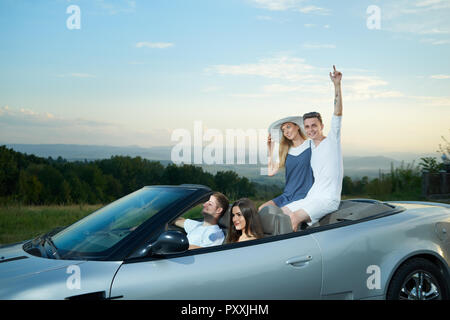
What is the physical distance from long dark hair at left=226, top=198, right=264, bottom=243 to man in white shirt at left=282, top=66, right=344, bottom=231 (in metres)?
0.49

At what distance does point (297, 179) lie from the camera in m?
4.89

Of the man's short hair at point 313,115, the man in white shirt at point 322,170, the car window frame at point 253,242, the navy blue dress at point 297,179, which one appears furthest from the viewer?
the man's short hair at point 313,115

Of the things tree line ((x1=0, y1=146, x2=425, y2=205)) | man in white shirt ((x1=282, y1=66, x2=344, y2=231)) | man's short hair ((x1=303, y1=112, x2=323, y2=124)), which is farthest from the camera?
tree line ((x1=0, y1=146, x2=425, y2=205))

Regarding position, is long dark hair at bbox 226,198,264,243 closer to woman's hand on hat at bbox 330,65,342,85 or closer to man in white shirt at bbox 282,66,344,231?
man in white shirt at bbox 282,66,344,231

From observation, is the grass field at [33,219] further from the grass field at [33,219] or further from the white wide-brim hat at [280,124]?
the white wide-brim hat at [280,124]

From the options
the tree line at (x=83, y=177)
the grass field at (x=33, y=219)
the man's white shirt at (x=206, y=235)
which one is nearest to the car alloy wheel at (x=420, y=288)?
the man's white shirt at (x=206, y=235)

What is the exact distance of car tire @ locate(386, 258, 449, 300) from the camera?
12.5ft

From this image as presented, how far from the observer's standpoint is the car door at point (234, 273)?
299 cm

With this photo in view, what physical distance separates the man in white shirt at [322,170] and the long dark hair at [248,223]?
49 centimetres

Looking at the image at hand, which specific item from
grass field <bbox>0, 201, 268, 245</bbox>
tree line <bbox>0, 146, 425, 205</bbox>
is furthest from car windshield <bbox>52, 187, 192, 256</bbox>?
tree line <bbox>0, 146, 425, 205</bbox>

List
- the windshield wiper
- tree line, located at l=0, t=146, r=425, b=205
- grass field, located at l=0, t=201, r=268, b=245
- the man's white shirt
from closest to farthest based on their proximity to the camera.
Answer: the windshield wiper
the man's white shirt
grass field, located at l=0, t=201, r=268, b=245
tree line, located at l=0, t=146, r=425, b=205

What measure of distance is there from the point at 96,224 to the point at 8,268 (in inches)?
28.2

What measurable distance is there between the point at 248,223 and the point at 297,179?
4.10 feet

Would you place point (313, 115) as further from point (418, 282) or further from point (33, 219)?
point (33, 219)
